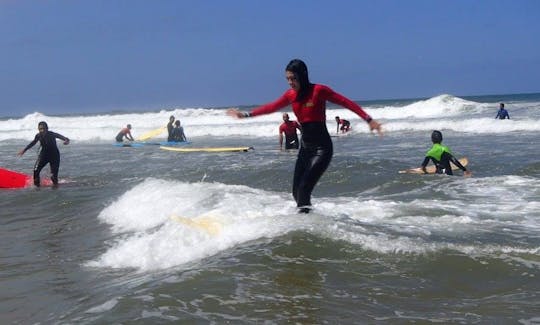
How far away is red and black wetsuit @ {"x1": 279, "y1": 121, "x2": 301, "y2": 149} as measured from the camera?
1820cm

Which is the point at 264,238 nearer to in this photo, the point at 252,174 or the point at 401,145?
the point at 252,174

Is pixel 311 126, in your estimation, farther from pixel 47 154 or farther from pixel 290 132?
pixel 290 132

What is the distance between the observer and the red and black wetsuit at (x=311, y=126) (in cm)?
574

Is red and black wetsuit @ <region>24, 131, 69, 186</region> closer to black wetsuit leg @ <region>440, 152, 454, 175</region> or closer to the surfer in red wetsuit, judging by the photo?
the surfer in red wetsuit

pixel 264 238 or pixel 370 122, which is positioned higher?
pixel 370 122

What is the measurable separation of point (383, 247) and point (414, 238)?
596 mm

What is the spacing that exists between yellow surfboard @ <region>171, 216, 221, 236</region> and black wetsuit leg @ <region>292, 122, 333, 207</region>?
3.15 ft

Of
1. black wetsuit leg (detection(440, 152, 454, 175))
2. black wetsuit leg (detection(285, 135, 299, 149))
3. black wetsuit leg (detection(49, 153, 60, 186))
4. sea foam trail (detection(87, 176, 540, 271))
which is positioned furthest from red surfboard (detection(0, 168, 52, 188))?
black wetsuit leg (detection(440, 152, 454, 175))

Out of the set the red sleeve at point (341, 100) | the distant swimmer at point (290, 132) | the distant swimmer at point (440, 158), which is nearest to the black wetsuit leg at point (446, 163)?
the distant swimmer at point (440, 158)

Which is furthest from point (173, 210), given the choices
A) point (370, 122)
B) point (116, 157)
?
point (116, 157)

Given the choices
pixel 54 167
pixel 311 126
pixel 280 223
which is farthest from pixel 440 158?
pixel 54 167

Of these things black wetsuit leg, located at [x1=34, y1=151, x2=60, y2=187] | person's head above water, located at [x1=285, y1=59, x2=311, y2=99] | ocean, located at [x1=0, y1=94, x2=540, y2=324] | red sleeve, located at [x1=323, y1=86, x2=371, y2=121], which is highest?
person's head above water, located at [x1=285, y1=59, x2=311, y2=99]

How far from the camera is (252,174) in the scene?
13109mm

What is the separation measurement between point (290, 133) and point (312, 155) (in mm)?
12582
